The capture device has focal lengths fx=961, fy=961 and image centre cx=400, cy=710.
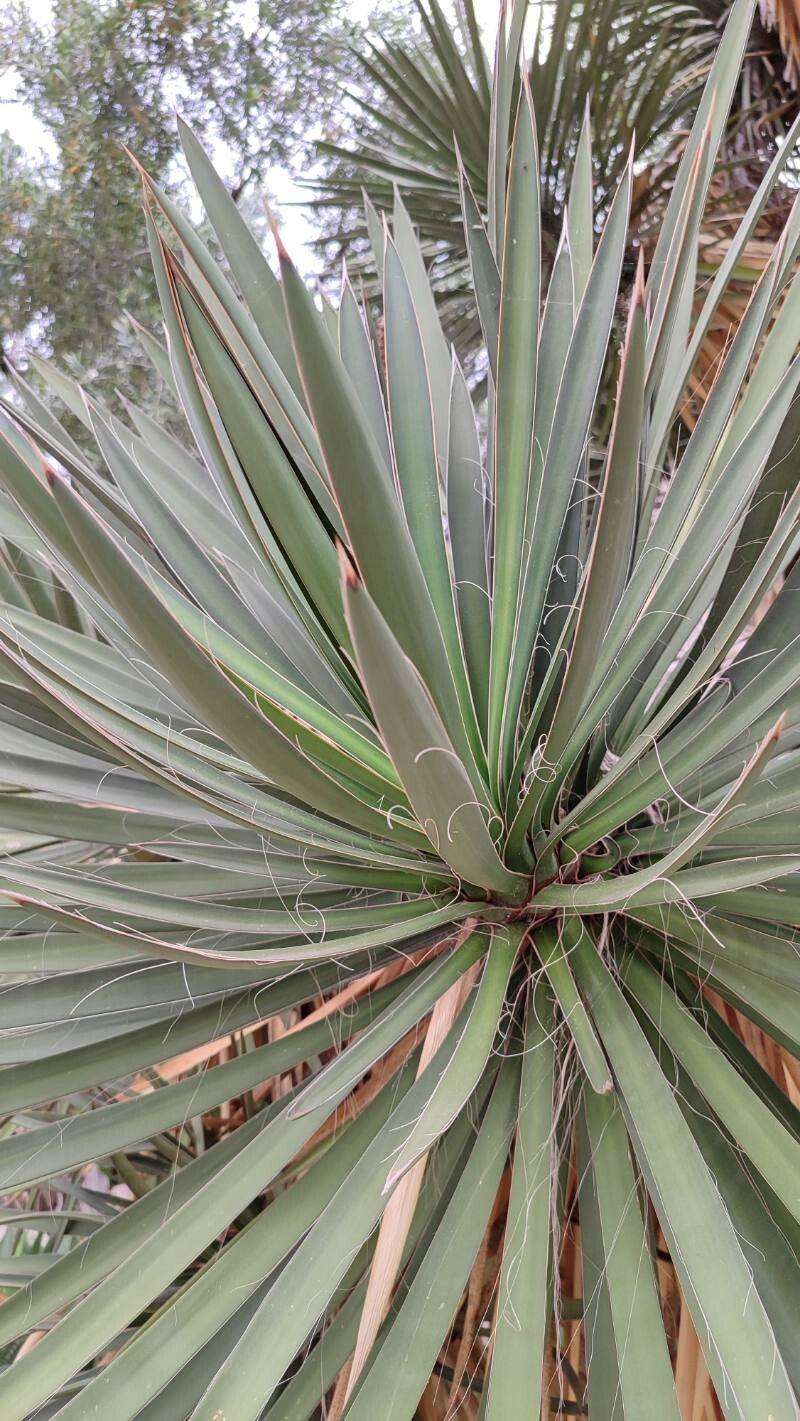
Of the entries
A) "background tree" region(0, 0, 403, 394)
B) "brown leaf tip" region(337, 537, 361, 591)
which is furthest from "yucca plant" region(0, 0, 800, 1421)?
"background tree" region(0, 0, 403, 394)

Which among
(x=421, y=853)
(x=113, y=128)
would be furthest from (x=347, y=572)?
(x=113, y=128)

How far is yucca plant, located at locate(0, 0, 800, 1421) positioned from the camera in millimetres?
512

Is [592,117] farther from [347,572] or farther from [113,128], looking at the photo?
[113,128]

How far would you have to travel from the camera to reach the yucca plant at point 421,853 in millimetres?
512

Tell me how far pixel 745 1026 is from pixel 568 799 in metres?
0.29

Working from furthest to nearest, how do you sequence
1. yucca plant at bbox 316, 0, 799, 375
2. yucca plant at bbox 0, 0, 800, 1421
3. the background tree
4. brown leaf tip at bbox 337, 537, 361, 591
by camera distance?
the background tree < yucca plant at bbox 316, 0, 799, 375 < yucca plant at bbox 0, 0, 800, 1421 < brown leaf tip at bbox 337, 537, 361, 591

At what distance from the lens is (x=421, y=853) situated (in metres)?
0.68

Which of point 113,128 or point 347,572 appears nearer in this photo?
point 347,572

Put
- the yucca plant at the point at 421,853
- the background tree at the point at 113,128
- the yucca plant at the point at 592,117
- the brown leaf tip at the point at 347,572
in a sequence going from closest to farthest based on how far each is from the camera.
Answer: the brown leaf tip at the point at 347,572 → the yucca plant at the point at 421,853 → the yucca plant at the point at 592,117 → the background tree at the point at 113,128

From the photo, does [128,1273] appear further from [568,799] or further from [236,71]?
[236,71]

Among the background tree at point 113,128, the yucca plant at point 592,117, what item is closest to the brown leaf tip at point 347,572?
the yucca plant at point 592,117

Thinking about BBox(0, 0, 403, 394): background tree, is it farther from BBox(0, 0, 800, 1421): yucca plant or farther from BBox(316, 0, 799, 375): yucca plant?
BBox(0, 0, 800, 1421): yucca plant

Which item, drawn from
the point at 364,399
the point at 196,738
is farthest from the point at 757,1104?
the point at 364,399

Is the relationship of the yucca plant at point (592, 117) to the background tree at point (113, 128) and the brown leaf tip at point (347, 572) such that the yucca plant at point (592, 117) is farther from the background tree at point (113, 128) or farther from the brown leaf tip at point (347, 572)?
the background tree at point (113, 128)
